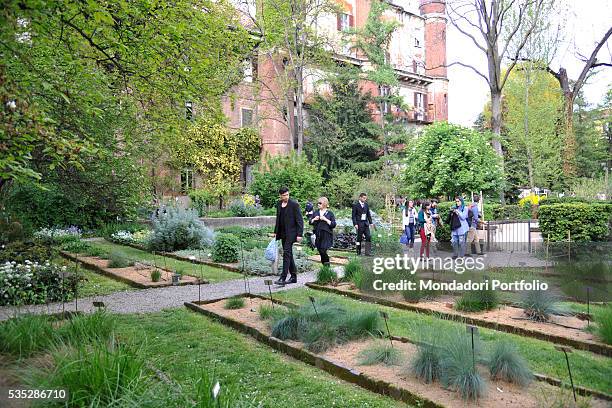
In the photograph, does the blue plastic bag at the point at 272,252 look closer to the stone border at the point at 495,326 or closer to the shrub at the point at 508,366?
the stone border at the point at 495,326

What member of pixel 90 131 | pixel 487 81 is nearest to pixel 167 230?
pixel 90 131

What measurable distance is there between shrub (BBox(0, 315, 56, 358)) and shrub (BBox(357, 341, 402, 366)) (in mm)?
2937

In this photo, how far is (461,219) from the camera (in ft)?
45.0

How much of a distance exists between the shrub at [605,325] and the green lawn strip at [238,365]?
2.68m

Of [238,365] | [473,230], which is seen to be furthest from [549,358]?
[473,230]

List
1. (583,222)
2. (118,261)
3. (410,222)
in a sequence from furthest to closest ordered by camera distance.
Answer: (410,222) < (583,222) < (118,261)

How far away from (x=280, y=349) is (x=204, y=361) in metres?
0.88

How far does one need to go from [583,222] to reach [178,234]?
1346 centimetres

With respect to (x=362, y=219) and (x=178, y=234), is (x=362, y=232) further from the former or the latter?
(x=178, y=234)

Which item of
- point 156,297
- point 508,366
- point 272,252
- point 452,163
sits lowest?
point 156,297

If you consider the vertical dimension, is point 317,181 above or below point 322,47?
below

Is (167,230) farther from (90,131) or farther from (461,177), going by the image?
(461,177)

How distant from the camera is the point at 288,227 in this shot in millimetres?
9805

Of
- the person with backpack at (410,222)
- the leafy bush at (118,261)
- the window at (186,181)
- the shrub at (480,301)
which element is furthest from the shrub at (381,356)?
the window at (186,181)
